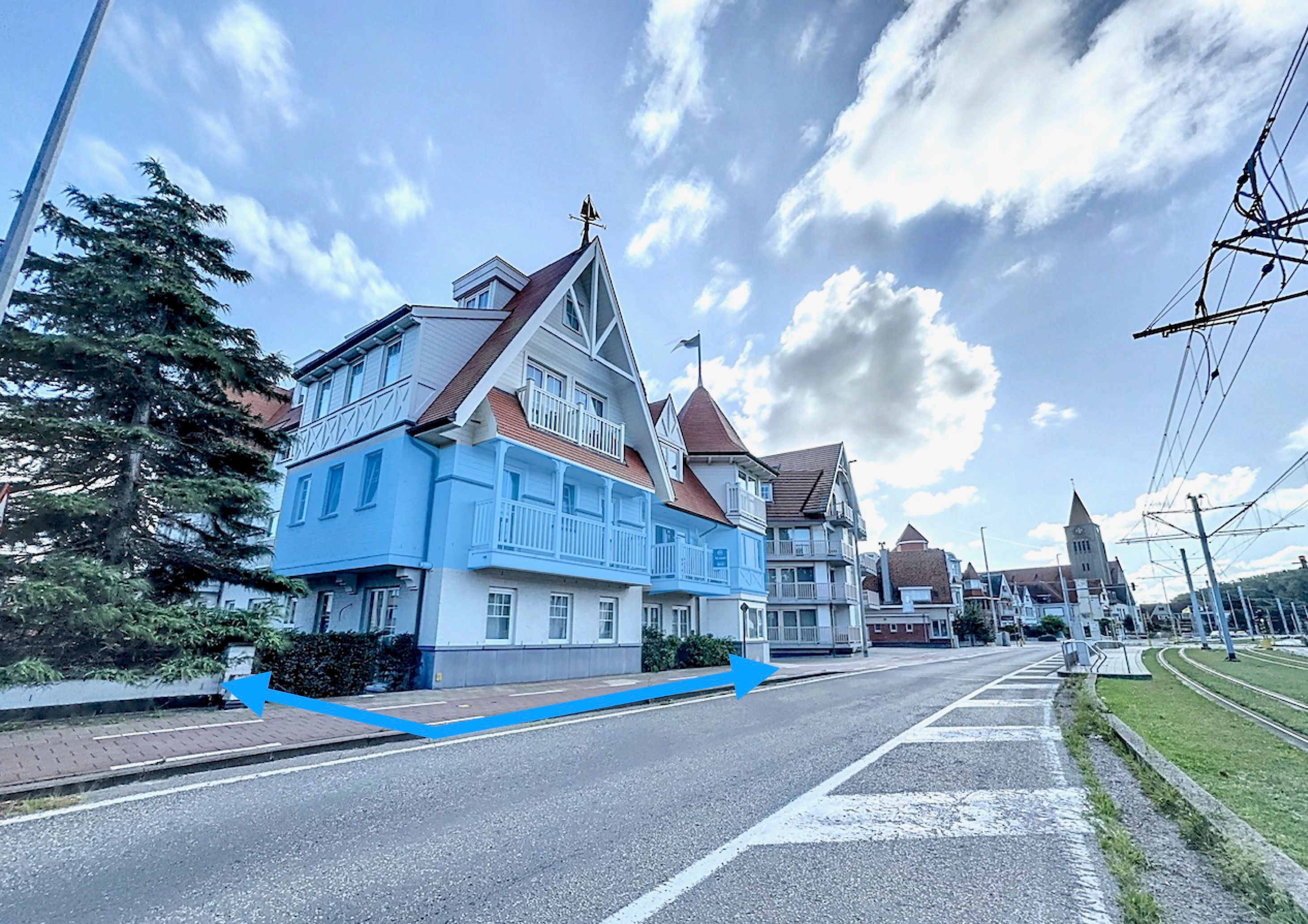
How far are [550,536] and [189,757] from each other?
9.48 metres

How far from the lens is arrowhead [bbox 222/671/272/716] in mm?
9734

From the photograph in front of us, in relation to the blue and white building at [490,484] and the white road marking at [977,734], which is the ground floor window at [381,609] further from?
the white road marking at [977,734]

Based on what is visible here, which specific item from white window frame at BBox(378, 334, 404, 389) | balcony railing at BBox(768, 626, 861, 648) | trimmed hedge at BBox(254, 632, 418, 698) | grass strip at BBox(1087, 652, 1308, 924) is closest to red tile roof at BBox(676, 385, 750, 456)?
white window frame at BBox(378, 334, 404, 389)

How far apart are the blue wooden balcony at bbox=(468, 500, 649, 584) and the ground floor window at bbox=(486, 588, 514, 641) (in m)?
1.11

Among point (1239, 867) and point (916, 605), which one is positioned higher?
point (916, 605)

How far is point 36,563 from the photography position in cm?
848

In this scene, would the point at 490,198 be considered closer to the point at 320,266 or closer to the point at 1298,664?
the point at 320,266

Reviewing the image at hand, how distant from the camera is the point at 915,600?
185 feet

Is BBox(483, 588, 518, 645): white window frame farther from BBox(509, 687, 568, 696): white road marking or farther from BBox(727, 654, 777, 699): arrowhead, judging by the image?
BBox(727, 654, 777, 699): arrowhead

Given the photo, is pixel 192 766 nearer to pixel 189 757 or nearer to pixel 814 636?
pixel 189 757

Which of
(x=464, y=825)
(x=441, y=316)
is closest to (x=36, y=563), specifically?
(x=464, y=825)

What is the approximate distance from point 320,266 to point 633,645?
13169 millimetres

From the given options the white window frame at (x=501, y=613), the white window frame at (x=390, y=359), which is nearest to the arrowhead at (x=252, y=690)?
the white window frame at (x=501, y=613)

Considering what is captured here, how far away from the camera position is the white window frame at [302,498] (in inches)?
679
